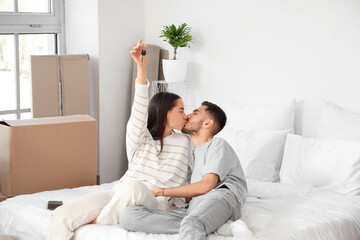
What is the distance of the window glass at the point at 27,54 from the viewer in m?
4.26

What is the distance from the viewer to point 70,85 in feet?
13.6

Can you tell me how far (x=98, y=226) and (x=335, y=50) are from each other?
5.82 ft

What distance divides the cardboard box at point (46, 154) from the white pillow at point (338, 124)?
1.36 metres

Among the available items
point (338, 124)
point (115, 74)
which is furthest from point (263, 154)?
point (115, 74)

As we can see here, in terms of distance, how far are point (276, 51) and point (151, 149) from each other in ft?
4.24

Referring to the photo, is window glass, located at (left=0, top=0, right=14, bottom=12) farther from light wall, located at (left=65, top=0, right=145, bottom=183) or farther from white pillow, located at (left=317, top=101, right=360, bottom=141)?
white pillow, located at (left=317, top=101, right=360, bottom=141)

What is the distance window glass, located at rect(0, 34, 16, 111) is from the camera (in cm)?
415

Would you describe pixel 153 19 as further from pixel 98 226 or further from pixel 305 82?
pixel 98 226

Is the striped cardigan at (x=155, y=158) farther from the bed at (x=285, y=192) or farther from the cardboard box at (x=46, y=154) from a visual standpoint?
the cardboard box at (x=46, y=154)

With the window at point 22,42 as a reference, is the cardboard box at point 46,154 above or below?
below

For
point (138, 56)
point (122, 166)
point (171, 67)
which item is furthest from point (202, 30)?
point (138, 56)

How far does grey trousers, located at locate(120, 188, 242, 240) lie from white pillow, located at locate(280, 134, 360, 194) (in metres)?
0.80

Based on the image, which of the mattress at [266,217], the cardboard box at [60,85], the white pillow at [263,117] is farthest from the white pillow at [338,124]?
the cardboard box at [60,85]

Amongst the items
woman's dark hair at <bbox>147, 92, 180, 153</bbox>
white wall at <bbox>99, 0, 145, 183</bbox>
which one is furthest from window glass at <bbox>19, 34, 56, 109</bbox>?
woman's dark hair at <bbox>147, 92, 180, 153</bbox>
